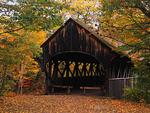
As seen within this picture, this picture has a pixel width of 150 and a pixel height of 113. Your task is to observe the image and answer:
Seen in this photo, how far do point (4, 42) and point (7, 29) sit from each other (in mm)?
1872

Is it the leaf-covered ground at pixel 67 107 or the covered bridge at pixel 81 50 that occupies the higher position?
the covered bridge at pixel 81 50

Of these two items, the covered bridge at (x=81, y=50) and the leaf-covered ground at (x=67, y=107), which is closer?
the leaf-covered ground at (x=67, y=107)

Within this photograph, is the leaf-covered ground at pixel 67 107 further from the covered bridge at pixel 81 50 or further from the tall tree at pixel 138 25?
the covered bridge at pixel 81 50

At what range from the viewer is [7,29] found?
18188mm

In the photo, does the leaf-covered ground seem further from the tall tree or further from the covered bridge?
the covered bridge

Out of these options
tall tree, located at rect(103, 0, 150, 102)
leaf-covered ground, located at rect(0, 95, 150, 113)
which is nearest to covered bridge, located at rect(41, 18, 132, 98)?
tall tree, located at rect(103, 0, 150, 102)

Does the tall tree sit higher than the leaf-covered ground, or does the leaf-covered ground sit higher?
the tall tree

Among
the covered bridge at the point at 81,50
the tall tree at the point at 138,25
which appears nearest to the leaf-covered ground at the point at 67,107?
the tall tree at the point at 138,25

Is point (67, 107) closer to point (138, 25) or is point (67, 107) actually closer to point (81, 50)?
point (138, 25)

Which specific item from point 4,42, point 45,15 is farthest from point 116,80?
point 45,15

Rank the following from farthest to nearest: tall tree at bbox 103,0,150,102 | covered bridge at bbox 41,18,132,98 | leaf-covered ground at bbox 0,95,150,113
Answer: covered bridge at bbox 41,18,132,98 → tall tree at bbox 103,0,150,102 → leaf-covered ground at bbox 0,95,150,113

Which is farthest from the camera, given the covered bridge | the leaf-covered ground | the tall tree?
the covered bridge

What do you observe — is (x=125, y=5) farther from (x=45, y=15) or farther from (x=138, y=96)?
(x=138, y=96)

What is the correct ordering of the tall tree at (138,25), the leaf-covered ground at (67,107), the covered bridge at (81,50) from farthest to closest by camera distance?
the covered bridge at (81,50), the tall tree at (138,25), the leaf-covered ground at (67,107)
